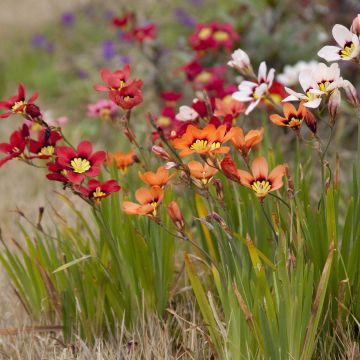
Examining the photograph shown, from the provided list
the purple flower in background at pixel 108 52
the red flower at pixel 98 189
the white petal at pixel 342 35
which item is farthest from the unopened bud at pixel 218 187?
the purple flower in background at pixel 108 52

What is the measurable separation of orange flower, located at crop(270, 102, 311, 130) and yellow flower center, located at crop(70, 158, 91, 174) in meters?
0.48

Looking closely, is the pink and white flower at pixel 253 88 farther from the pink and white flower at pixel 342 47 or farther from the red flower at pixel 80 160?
the red flower at pixel 80 160

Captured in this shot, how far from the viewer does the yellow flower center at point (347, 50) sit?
64.3 inches

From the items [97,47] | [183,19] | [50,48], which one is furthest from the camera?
[97,47]

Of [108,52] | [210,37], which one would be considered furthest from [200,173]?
[108,52]

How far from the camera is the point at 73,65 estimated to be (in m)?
6.07

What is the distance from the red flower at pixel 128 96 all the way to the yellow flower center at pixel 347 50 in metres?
0.50

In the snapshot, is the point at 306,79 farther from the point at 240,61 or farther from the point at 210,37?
the point at 210,37

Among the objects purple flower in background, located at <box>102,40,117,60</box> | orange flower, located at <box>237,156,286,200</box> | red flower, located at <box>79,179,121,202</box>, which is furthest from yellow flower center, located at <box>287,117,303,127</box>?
purple flower in background, located at <box>102,40,117,60</box>

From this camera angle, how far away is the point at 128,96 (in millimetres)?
1727

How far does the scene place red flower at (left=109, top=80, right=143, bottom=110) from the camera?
5.40 feet

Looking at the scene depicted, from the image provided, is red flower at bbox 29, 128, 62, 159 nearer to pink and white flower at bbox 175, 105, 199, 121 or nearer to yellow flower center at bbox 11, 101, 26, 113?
yellow flower center at bbox 11, 101, 26, 113

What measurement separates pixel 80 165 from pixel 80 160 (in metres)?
0.02

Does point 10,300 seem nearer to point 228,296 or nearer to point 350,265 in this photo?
point 228,296
